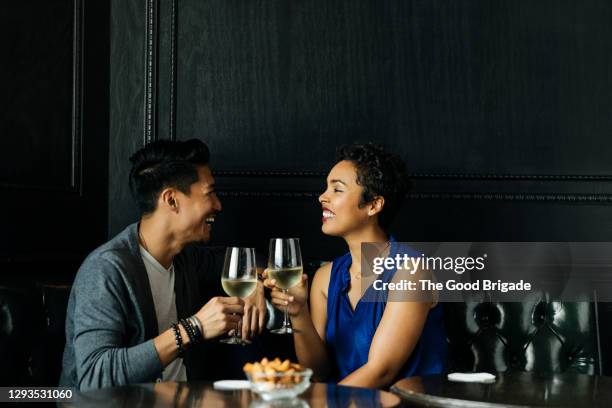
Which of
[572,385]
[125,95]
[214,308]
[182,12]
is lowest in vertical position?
[572,385]

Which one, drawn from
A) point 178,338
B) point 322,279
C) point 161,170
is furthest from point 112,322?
point 322,279

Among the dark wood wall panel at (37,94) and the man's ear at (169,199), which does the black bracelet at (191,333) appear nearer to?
the man's ear at (169,199)

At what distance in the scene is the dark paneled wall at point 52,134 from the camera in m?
2.60

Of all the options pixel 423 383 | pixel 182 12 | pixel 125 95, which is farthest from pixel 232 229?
pixel 423 383

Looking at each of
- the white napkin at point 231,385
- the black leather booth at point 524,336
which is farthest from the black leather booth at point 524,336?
the white napkin at point 231,385

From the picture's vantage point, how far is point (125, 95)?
3152mm

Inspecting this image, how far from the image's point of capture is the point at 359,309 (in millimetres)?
2613

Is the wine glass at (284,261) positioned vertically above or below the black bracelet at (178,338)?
above

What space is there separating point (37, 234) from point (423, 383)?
4.68ft

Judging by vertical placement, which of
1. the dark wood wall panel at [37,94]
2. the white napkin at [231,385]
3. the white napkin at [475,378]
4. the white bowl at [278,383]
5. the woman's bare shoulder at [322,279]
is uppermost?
the dark wood wall panel at [37,94]

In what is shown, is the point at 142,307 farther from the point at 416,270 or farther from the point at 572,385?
the point at 572,385

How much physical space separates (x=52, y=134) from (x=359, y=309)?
1194 millimetres

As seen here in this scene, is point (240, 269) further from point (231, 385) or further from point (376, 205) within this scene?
point (376, 205)

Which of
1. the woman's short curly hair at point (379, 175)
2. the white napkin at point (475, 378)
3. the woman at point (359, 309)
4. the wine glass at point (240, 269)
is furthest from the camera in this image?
the woman's short curly hair at point (379, 175)
